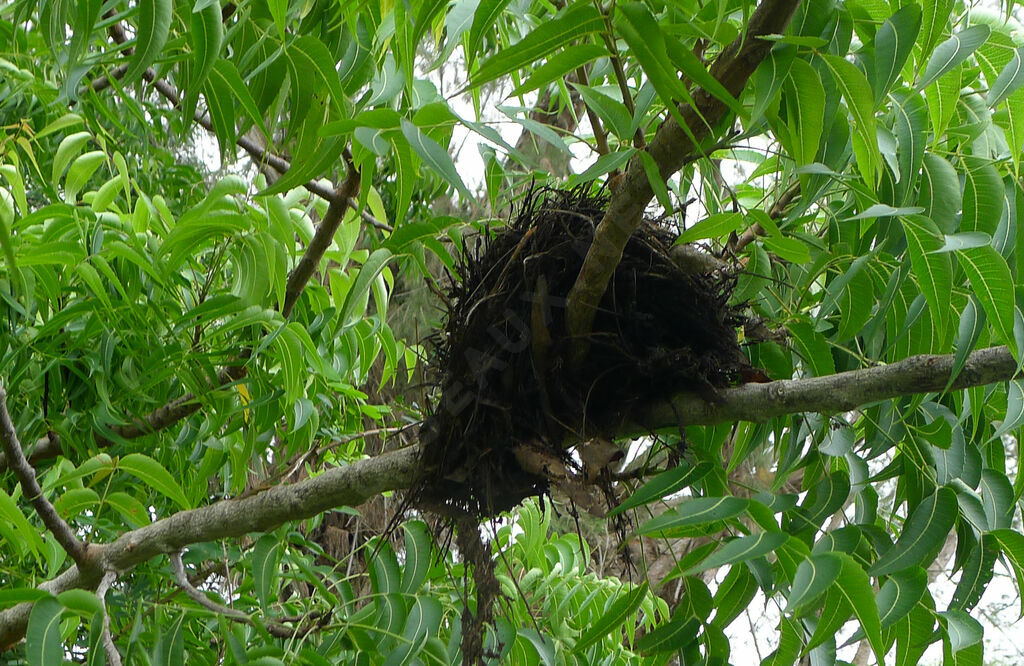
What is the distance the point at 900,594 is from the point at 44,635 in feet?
2.38

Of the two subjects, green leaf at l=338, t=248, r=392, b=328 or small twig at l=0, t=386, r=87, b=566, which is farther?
small twig at l=0, t=386, r=87, b=566

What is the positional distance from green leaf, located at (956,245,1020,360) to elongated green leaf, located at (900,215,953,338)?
2cm

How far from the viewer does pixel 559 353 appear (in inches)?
32.5

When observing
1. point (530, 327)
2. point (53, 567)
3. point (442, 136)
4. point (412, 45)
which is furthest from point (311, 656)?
point (412, 45)

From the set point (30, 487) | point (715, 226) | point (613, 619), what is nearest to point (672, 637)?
point (613, 619)

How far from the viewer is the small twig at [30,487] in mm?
1012

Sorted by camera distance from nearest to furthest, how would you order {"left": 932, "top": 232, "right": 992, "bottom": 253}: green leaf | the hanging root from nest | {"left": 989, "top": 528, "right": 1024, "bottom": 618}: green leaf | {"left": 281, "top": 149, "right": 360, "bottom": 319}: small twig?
1. {"left": 932, "top": 232, "right": 992, "bottom": 253}: green leaf
2. {"left": 989, "top": 528, "right": 1024, "bottom": 618}: green leaf
3. the hanging root from nest
4. {"left": 281, "top": 149, "right": 360, "bottom": 319}: small twig

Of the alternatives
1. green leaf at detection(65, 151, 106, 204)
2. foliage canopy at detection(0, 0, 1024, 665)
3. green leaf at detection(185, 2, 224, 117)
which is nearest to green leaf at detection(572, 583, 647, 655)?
foliage canopy at detection(0, 0, 1024, 665)

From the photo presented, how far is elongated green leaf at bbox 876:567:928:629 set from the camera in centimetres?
78

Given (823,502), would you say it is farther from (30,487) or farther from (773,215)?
(30,487)

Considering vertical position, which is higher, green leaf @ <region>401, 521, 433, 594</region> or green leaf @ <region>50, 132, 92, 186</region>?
green leaf @ <region>50, 132, 92, 186</region>

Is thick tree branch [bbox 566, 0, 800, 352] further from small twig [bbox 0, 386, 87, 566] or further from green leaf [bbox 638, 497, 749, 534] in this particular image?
small twig [bbox 0, 386, 87, 566]

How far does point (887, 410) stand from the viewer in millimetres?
860

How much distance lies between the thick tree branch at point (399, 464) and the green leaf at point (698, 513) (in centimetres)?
8
